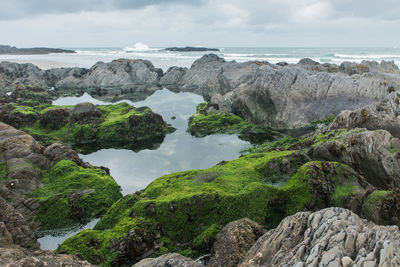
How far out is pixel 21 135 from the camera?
1920 centimetres

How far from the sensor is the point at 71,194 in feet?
49.9

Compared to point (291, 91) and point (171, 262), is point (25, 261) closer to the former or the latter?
point (171, 262)

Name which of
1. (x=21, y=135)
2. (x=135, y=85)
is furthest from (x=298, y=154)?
(x=135, y=85)

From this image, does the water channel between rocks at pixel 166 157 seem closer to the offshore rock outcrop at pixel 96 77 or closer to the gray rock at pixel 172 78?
the offshore rock outcrop at pixel 96 77

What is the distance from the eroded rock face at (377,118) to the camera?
17.5 m

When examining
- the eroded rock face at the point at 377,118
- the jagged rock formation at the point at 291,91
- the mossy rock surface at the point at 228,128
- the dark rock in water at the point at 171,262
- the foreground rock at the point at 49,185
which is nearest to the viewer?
the dark rock in water at the point at 171,262

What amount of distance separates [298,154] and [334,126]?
710 cm

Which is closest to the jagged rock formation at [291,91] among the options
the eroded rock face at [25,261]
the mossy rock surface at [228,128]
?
the mossy rock surface at [228,128]

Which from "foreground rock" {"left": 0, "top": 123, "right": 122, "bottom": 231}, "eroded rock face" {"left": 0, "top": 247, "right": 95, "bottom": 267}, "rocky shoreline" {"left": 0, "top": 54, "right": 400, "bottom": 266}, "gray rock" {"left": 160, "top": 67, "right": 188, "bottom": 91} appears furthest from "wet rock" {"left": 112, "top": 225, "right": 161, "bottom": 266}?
"gray rock" {"left": 160, "top": 67, "right": 188, "bottom": 91}

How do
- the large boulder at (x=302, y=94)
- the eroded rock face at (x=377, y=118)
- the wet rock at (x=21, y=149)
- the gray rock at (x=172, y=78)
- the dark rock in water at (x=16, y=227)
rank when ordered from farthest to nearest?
1. the gray rock at (x=172, y=78)
2. the large boulder at (x=302, y=94)
3. the eroded rock face at (x=377, y=118)
4. the wet rock at (x=21, y=149)
5. the dark rock in water at (x=16, y=227)

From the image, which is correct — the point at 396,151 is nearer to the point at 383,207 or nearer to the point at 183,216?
the point at 383,207

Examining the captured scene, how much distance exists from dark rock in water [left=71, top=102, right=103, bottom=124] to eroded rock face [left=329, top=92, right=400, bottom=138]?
24.5 m

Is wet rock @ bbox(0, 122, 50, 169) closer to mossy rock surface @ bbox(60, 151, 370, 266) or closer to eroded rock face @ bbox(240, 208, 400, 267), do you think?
mossy rock surface @ bbox(60, 151, 370, 266)

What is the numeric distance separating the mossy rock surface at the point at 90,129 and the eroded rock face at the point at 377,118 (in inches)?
665
